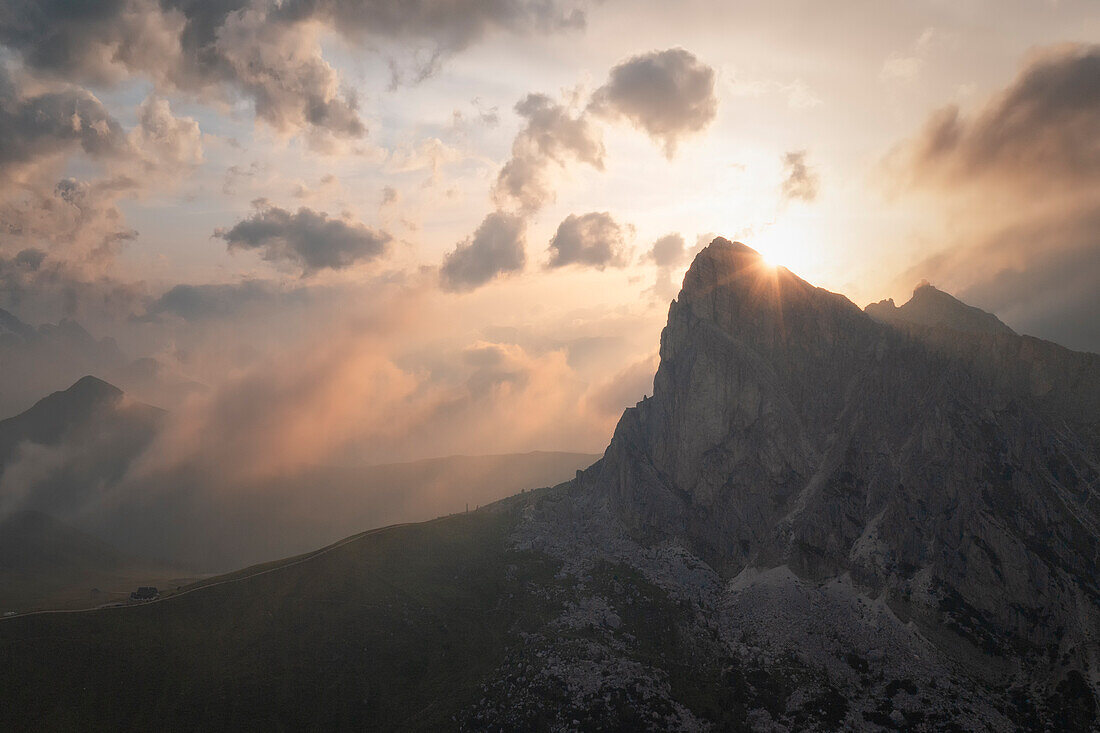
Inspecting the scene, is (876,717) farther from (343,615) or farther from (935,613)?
(343,615)

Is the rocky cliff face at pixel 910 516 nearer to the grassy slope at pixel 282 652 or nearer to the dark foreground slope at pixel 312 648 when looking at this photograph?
the dark foreground slope at pixel 312 648

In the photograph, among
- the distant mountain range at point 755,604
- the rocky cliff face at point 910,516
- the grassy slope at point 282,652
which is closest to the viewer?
the grassy slope at point 282,652

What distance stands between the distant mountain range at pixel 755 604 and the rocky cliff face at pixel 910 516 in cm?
62

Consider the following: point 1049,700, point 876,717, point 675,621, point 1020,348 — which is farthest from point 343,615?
point 1020,348

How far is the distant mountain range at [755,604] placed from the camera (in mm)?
118250

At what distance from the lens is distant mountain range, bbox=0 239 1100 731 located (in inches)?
4656

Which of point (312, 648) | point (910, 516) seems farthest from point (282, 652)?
point (910, 516)

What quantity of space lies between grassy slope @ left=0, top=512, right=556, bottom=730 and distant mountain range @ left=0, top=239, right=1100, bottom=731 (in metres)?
0.67

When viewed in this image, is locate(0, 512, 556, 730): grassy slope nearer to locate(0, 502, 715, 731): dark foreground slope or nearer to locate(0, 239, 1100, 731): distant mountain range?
locate(0, 502, 715, 731): dark foreground slope

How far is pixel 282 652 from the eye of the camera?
452 feet

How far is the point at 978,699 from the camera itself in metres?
114

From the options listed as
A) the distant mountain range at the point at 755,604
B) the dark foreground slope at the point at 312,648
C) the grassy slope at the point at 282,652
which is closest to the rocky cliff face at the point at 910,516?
the distant mountain range at the point at 755,604

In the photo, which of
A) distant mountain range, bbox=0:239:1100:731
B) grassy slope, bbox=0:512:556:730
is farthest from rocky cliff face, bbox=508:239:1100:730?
grassy slope, bbox=0:512:556:730

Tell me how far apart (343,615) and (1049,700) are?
549ft
